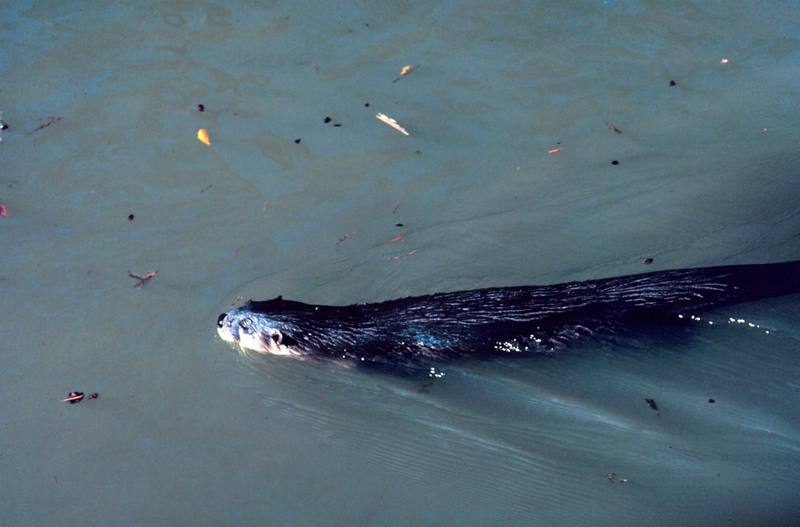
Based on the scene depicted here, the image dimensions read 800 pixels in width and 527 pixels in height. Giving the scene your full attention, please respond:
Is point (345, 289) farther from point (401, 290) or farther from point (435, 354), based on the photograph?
point (435, 354)

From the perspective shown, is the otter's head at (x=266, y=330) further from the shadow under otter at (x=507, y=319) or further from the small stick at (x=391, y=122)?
the small stick at (x=391, y=122)

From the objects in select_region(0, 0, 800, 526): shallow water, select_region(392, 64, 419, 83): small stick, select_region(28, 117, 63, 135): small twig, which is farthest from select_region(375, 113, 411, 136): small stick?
select_region(28, 117, 63, 135): small twig

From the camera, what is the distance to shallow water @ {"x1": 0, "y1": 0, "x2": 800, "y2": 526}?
16.1ft

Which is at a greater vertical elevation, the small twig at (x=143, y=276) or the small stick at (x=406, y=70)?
the small stick at (x=406, y=70)

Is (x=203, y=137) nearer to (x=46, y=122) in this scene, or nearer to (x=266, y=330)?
(x=46, y=122)

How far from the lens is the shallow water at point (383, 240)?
4914 mm

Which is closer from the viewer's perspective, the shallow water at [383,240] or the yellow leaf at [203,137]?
the shallow water at [383,240]

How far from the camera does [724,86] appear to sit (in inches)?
269

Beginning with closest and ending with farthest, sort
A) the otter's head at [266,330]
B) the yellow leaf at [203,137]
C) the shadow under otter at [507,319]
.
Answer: the shadow under otter at [507,319]
the otter's head at [266,330]
the yellow leaf at [203,137]

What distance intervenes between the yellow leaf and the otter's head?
5.78 feet

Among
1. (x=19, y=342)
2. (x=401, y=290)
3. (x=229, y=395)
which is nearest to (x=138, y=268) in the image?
(x=19, y=342)

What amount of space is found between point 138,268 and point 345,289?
63.1 inches

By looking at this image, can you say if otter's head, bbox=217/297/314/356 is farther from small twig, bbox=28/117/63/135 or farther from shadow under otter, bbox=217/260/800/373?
small twig, bbox=28/117/63/135

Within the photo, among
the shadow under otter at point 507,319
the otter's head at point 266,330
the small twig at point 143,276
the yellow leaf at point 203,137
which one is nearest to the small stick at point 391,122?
the yellow leaf at point 203,137
